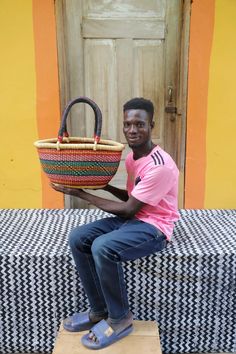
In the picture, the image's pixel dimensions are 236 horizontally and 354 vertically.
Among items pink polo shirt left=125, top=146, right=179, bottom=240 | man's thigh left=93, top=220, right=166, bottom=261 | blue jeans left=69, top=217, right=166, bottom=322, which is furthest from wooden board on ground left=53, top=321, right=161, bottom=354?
pink polo shirt left=125, top=146, right=179, bottom=240

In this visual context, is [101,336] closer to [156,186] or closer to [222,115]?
[156,186]

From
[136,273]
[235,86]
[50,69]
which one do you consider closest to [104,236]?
[136,273]

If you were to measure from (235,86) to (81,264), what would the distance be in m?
2.34

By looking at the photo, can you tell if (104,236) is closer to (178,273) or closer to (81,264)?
(81,264)

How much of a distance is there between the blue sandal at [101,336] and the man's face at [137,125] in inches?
38.4

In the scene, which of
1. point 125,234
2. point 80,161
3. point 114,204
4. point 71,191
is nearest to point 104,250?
point 125,234

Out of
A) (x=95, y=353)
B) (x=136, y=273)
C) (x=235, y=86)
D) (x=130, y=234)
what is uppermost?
(x=235, y=86)

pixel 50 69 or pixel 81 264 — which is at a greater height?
pixel 50 69

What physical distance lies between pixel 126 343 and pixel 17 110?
2.35m

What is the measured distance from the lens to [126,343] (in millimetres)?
1990

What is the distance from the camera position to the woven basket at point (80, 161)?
1964 millimetres

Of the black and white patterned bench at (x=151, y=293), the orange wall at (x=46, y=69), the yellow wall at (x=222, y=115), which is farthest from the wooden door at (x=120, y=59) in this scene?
the black and white patterned bench at (x=151, y=293)

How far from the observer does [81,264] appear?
6.90 feet

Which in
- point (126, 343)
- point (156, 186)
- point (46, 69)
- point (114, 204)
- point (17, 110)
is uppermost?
point (46, 69)
